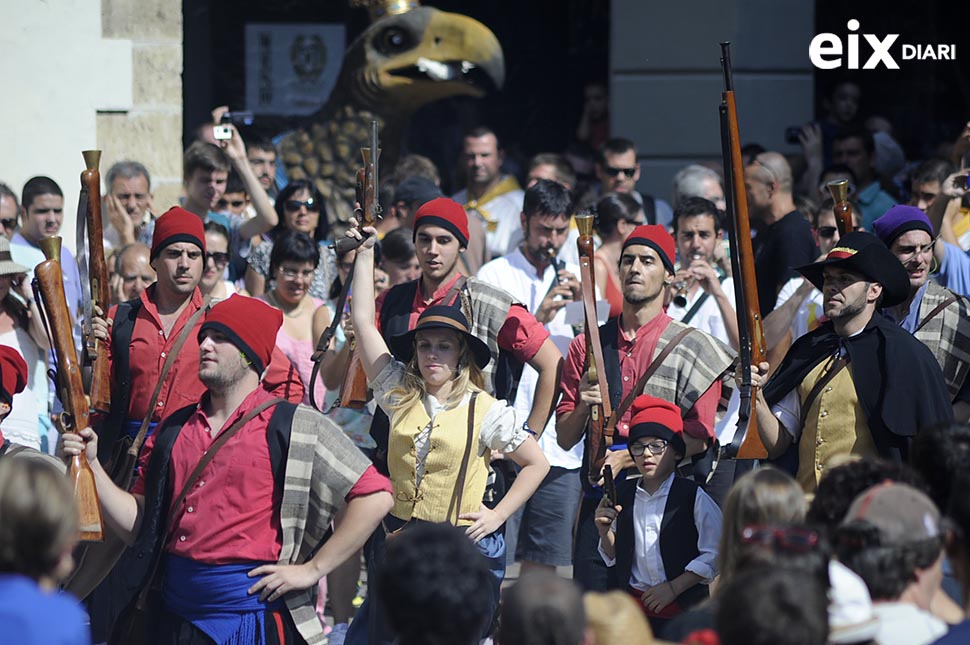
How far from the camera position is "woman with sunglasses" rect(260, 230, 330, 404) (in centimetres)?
704

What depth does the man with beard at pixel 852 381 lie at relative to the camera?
5289 millimetres

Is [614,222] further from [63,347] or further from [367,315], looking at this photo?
[63,347]

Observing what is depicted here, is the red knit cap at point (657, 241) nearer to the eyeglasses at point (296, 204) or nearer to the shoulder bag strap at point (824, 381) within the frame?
the shoulder bag strap at point (824, 381)

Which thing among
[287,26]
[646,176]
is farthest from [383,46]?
[646,176]

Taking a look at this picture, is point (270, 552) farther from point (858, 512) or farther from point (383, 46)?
point (383, 46)

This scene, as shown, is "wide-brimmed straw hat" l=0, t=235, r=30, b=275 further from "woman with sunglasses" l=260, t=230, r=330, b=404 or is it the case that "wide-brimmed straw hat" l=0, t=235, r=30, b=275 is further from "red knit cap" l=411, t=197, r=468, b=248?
"red knit cap" l=411, t=197, r=468, b=248

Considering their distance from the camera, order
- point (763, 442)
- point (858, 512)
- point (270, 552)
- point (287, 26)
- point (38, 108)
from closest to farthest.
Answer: point (858, 512) → point (270, 552) → point (763, 442) → point (38, 108) → point (287, 26)

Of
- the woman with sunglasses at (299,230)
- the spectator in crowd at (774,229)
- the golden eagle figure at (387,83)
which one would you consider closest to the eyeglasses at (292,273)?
the woman with sunglasses at (299,230)

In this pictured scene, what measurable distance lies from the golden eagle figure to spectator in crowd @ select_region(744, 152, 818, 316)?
248 centimetres

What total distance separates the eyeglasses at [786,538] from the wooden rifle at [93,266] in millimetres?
3040

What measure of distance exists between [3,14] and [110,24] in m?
0.64

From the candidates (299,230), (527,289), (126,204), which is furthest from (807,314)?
(126,204)

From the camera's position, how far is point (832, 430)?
17.7ft

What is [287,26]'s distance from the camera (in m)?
11.3
